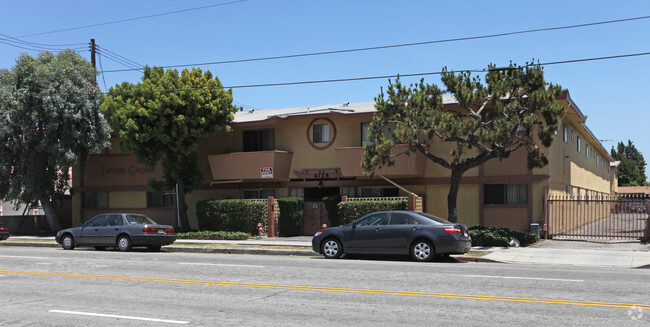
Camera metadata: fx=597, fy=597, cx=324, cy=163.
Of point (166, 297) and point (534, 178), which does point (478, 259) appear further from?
point (166, 297)

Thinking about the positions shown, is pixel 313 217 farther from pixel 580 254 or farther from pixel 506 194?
pixel 580 254

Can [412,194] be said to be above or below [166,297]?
above

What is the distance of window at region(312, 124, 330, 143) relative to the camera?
89.0 ft

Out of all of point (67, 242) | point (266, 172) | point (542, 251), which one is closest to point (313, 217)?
point (266, 172)

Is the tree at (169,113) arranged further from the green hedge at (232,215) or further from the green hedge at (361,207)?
the green hedge at (361,207)

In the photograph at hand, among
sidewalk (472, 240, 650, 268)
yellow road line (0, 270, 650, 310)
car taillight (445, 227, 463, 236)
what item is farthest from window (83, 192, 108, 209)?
car taillight (445, 227, 463, 236)

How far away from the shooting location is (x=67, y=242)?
2159 centimetres

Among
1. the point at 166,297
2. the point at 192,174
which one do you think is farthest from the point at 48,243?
the point at 166,297

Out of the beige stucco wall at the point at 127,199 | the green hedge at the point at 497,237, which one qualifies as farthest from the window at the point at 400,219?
the beige stucco wall at the point at 127,199

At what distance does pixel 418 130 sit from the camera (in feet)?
64.4

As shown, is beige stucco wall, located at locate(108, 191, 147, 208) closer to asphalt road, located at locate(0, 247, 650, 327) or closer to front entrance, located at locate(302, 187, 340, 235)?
front entrance, located at locate(302, 187, 340, 235)

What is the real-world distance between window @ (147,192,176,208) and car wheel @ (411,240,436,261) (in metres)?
17.1

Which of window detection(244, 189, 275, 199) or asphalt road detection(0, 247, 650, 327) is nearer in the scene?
asphalt road detection(0, 247, 650, 327)

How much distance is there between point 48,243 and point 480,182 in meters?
17.8
